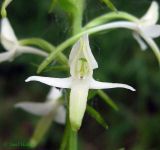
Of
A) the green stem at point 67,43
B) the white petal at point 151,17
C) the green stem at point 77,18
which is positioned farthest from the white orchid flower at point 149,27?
the green stem at point 77,18

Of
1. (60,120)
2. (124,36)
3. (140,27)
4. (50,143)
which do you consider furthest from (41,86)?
(140,27)

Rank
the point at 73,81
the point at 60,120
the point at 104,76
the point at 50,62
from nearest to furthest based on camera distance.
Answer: the point at 73,81 → the point at 50,62 → the point at 60,120 → the point at 104,76

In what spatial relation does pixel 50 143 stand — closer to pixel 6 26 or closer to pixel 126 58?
pixel 126 58

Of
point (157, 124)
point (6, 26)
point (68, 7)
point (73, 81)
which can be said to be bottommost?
point (73, 81)

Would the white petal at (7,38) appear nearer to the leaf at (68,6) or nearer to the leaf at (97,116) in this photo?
the leaf at (68,6)

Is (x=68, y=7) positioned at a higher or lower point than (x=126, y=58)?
lower

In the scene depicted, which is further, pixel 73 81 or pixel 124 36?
pixel 124 36
